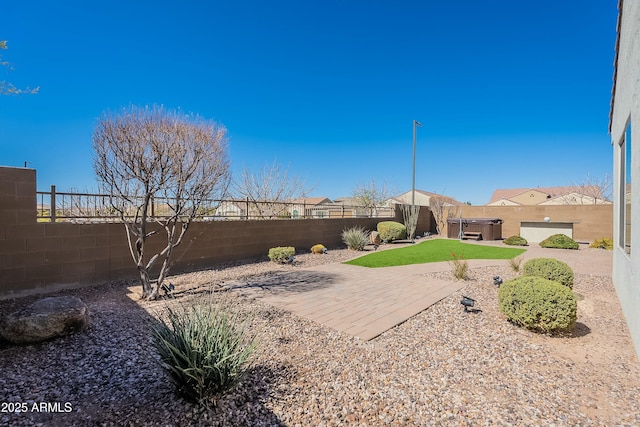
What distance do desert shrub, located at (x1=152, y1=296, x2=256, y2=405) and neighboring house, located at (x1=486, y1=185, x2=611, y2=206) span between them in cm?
3007

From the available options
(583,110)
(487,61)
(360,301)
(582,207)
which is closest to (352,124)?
(487,61)

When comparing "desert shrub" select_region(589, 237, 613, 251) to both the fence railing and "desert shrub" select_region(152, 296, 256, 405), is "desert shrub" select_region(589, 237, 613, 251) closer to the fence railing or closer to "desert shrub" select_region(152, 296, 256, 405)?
the fence railing

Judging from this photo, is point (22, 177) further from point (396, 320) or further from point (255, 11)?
point (255, 11)

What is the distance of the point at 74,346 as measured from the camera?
3098mm

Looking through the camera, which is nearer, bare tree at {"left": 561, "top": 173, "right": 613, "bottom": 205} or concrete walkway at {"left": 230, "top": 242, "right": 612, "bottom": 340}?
concrete walkway at {"left": 230, "top": 242, "right": 612, "bottom": 340}

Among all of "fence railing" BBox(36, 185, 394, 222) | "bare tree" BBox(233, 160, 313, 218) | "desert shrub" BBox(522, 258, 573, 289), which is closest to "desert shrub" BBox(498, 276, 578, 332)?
"desert shrub" BBox(522, 258, 573, 289)

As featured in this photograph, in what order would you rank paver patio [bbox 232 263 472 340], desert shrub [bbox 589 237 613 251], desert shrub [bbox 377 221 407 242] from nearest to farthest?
paver patio [bbox 232 263 472 340] → desert shrub [bbox 589 237 613 251] → desert shrub [bbox 377 221 407 242]

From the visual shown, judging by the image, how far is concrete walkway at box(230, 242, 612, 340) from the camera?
4.07m

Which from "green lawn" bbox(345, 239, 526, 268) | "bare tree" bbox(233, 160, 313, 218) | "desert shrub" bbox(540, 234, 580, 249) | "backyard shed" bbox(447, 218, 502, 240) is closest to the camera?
"green lawn" bbox(345, 239, 526, 268)

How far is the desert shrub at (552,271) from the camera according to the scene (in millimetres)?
4984

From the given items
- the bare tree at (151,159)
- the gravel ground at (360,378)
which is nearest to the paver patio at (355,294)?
the gravel ground at (360,378)

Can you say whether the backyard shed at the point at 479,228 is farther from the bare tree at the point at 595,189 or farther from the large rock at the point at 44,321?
the large rock at the point at 44,321

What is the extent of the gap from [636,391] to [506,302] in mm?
1433

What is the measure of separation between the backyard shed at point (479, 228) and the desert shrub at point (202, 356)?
1552 cm
